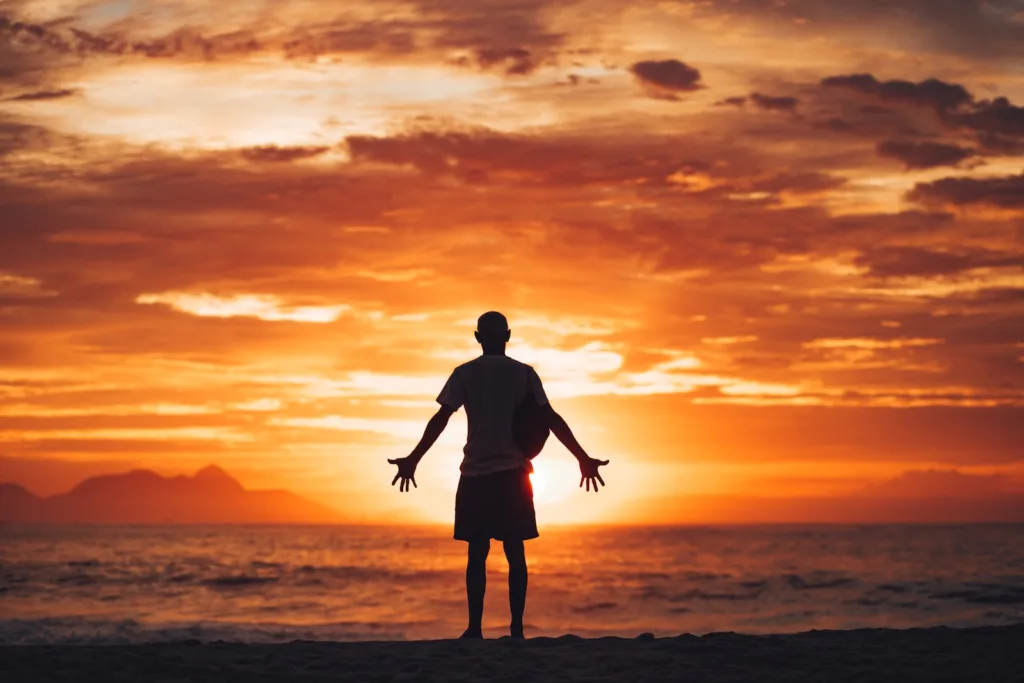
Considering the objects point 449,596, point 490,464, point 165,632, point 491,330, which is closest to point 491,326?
point 491,330

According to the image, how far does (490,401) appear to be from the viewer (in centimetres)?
811

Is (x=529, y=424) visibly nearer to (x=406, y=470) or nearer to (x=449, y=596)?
(x=406, y=470)

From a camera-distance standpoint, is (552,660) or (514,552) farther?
(514,552)

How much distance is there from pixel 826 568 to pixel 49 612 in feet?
122

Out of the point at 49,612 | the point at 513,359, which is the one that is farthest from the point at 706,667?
the point at 49,612

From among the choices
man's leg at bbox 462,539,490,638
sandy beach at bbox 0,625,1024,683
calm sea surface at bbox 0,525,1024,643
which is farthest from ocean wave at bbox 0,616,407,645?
sandy beach at bbox 0,625,1024,683

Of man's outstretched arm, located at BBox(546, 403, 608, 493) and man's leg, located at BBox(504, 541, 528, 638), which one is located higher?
man's outstretched arm, located at BBox(546, 403, 608, 493)

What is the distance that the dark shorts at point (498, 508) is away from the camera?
8117mm

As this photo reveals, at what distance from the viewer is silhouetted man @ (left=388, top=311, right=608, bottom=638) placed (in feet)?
26.6

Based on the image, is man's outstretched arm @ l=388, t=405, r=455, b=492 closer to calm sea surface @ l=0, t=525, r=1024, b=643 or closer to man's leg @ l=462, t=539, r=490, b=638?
man's leg @ l=462, t=539, r=490, b=638

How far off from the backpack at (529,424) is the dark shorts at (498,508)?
19 cm

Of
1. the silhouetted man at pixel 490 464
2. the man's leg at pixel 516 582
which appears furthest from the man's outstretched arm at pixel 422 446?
the man's leg at pixel 516 582

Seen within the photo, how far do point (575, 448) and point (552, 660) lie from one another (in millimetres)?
1820

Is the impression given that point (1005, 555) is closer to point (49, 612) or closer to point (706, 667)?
point (49, 612)
